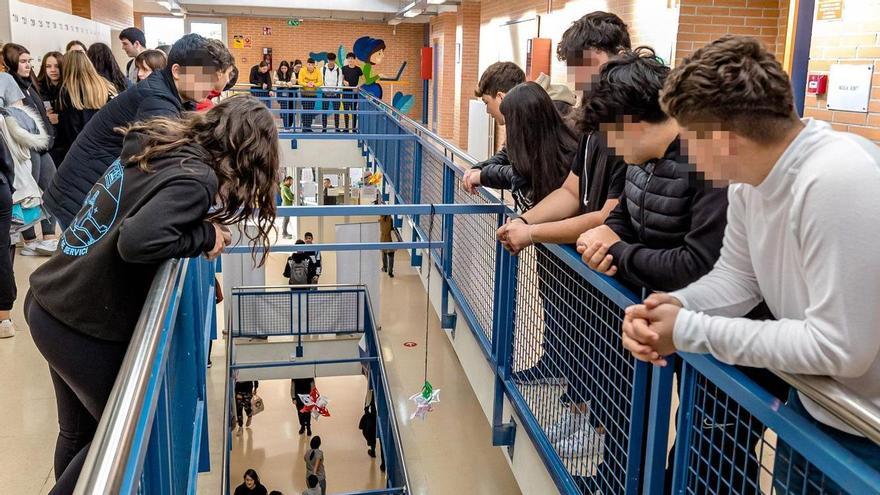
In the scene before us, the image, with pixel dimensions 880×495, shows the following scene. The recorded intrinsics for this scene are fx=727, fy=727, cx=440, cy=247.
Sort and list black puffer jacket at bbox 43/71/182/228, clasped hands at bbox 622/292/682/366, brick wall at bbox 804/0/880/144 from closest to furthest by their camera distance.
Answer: clasped hands at bbox 622/292/682/366, black puffer jacket at bbox 43/71/182/228, brick wall at bbox 804/0/880/144

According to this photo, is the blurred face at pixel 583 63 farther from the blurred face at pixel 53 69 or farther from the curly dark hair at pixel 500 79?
Answer: the blurred face at pixel 53 69

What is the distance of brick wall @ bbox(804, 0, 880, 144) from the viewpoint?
173 inches

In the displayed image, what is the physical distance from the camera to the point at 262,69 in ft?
57.4

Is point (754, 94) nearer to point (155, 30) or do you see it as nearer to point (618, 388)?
point (618, 388)

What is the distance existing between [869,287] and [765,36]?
232 inches

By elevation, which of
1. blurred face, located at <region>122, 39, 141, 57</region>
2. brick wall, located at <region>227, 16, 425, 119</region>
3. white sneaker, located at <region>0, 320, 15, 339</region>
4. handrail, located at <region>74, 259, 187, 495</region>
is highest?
brick wall, located at <region>227, 16, 425, 119</region>

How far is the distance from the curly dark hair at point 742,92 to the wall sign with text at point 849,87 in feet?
12.5

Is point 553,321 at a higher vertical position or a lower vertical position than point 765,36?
lower

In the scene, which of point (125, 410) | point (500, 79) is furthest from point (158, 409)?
point (500, 79)

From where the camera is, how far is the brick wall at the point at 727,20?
6188 millimetres

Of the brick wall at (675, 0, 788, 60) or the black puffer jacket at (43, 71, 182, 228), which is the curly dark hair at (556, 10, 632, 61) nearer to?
the black puffer jacket at (43, 71, 182, 228)

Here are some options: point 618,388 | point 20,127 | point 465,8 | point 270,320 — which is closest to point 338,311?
point 270,320

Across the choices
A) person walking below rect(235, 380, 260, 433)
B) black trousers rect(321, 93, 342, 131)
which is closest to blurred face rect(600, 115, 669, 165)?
person walking below rect(235, 380, 260, 433)

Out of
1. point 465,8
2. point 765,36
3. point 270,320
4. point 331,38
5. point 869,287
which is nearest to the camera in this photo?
point 869,287
